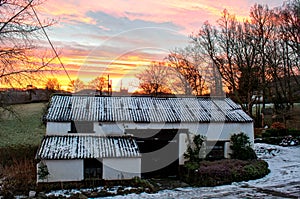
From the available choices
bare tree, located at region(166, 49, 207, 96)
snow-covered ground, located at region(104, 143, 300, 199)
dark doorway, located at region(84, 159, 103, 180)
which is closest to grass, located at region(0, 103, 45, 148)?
dark doorway, located at region(84, 159, 103, 180)

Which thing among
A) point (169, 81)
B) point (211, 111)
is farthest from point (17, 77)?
point (169, 81)

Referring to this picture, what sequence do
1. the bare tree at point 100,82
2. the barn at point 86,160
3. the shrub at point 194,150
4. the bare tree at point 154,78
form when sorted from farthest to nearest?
the bare tree at point 154,78, the bare tree at point 100,82, the shrub at point 194,150, the barn at point 86,160

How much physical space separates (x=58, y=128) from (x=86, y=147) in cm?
285

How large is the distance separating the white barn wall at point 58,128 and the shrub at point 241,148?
10.1 meters

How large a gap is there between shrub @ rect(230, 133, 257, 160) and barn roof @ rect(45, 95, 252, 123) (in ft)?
3.97

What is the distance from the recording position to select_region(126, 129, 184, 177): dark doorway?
19.2 meters

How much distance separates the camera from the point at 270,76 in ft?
122

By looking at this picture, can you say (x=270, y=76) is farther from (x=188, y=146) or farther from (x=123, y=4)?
(x=123, y=4)

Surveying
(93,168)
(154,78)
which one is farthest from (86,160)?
(154,78)

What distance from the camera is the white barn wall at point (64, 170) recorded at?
1506cm

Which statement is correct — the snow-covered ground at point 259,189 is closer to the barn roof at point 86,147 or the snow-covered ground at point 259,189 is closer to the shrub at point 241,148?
the shrub at point 241,148

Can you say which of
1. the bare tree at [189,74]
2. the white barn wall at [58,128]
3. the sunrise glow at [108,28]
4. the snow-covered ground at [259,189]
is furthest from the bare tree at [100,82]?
the snow-covered ground at [259,189]

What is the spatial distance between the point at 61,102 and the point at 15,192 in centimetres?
762

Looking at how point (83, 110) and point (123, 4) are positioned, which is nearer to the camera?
point (123, 4)
